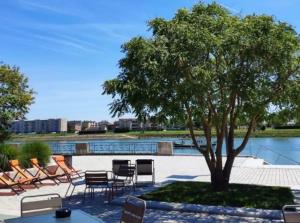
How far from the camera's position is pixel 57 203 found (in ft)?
20.5

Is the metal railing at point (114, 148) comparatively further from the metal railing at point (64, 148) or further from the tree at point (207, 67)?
the tree at point (207, 67)

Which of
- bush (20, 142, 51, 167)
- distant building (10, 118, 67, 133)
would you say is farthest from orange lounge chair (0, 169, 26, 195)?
distant building (10, 118, 67, 133)

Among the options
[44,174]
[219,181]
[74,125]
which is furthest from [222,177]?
[74,125]

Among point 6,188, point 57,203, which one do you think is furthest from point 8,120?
point 57,203

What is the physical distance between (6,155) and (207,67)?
379 inches

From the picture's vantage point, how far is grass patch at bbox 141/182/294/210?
34.6ft

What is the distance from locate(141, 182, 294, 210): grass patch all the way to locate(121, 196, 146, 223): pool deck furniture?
508 centimetres

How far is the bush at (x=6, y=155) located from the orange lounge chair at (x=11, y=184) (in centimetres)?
237

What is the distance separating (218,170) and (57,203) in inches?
255

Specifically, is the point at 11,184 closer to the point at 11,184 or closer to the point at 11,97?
the point at 11,184

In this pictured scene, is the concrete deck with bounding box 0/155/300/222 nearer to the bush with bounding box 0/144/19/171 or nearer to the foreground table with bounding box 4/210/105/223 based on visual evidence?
the bush with bounding box 0/144/19/171

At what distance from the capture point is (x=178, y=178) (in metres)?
15.8

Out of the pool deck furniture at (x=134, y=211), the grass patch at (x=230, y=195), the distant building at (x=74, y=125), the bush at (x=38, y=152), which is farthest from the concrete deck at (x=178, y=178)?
the distant building at (x=74, y=125)

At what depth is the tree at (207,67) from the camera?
33.3ft
